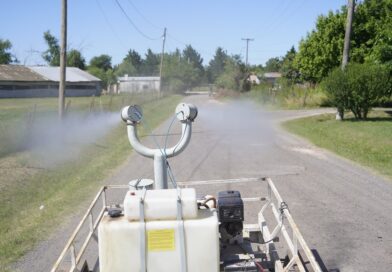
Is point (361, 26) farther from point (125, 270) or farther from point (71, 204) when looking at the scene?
point (125, 270)

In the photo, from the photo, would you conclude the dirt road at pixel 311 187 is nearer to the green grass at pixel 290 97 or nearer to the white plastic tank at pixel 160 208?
the white plastic tank at pixel 160 208

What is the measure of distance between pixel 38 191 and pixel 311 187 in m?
6.36

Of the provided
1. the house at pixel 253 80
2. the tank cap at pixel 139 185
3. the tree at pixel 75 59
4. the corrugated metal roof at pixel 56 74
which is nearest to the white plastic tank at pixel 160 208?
→ the tank cap at pixel 139 185

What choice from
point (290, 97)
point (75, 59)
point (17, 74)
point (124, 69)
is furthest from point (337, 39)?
point (124, 69)

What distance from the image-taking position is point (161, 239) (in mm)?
3471

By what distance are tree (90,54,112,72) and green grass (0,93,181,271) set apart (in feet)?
327

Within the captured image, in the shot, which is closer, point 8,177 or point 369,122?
point 8,177

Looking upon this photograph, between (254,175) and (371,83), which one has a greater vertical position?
(371,83)

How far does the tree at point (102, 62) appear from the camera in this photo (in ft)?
372

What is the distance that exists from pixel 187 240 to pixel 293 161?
10718 millimetres

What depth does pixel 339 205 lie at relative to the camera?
895cm

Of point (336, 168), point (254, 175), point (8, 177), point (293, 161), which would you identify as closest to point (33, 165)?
point (8, 177)

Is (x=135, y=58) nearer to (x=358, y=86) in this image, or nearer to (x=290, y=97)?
(x=290, y=97)

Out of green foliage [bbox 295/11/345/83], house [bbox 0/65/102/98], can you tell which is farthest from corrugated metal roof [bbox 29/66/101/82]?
green foliage [bbox 295/11/345/83]
